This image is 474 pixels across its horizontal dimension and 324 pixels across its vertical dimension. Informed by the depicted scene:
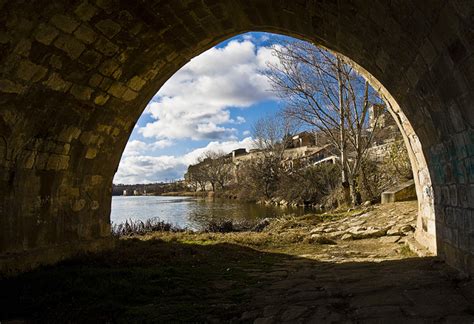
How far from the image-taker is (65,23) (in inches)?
168

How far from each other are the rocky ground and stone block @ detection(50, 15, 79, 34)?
3.06m

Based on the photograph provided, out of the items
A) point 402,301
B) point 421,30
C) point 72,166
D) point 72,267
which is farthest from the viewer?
point 72,166

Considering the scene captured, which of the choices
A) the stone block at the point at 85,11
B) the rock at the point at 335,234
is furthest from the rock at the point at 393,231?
the stone block at the point at 85,11

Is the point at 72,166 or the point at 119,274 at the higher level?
the point at 72,166

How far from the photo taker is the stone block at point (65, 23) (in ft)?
13.6

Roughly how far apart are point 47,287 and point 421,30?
481 cm

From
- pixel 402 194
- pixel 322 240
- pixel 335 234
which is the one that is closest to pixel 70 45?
pixel 322 240

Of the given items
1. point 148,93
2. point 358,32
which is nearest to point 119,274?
point 148,93

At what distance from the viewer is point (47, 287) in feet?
14.0

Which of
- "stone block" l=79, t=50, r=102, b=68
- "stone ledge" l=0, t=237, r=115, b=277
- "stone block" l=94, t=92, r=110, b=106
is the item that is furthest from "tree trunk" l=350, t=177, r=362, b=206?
"stone block" l=79, t=50, r=102, b=68

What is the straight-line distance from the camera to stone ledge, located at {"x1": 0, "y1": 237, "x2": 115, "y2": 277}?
4.84 metres

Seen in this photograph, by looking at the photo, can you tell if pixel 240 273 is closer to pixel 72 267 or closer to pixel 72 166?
pixel 72 267

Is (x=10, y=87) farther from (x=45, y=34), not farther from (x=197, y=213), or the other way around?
(x=197, y=213)

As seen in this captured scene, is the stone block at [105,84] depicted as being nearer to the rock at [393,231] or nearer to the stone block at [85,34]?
the stone block at [85,34]
